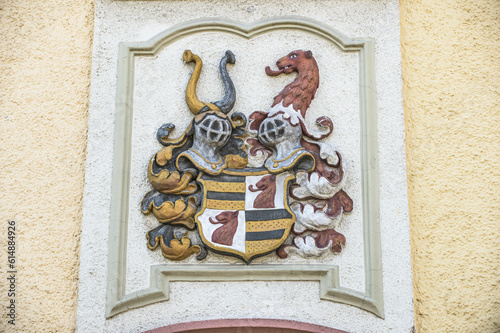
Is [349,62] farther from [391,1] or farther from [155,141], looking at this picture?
[155,141]

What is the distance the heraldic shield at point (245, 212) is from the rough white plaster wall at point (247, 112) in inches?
4.9

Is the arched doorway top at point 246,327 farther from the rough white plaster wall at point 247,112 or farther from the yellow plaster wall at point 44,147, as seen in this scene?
the yellow plaster wall at point 44,147

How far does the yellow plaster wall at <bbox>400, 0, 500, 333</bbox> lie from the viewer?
365 cm

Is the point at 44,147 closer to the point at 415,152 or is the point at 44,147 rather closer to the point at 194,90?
the point at 194,90

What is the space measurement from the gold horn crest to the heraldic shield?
14.4 inches

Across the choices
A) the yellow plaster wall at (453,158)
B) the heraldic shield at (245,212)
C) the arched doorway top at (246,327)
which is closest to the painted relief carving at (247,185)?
the heraldic shield at (245,212)

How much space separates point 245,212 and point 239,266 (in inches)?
10.7

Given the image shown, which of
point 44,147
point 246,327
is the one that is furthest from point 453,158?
point 44,147

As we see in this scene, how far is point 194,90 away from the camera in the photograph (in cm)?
392

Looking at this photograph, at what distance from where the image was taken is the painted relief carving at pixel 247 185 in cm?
367

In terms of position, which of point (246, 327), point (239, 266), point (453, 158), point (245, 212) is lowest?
point (246, 327)

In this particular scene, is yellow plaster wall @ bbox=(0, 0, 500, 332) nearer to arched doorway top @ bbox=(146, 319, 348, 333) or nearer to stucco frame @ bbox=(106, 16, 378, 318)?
stucco frame @ bbox=(106, 16, 378, 318)

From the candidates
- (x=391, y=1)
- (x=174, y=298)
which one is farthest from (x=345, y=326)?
(x=391, y=1)

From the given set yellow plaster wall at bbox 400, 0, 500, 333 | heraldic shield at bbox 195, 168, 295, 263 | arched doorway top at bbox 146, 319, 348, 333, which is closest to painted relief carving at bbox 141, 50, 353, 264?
heraldic shield at bbox 195, 168, 295, 263
